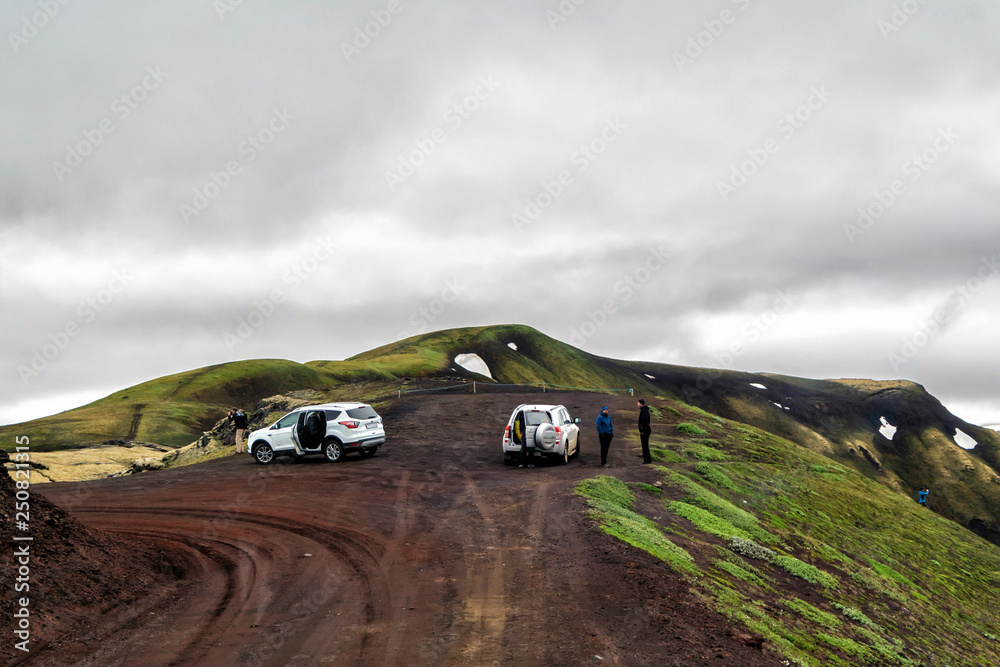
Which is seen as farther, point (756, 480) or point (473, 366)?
point (473, 366)

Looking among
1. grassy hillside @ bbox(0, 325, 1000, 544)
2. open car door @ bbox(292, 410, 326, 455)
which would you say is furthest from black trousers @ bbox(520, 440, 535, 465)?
grassy hillside @ bbox(0, 325, 1000, 544)

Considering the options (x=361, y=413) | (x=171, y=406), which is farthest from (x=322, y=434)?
(x=171, y=406)

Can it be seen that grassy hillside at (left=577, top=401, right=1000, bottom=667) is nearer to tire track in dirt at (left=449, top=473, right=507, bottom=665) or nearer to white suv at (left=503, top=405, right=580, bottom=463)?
tire track in dirt at (left=449, top=473, right=507, bottom=665)

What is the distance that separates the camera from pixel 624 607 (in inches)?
331

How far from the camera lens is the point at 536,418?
2197 cm

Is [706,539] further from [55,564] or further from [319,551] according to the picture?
[55,564]

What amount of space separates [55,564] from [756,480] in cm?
2219

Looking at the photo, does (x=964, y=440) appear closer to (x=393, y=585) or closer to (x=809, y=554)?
(x=809, y=554)

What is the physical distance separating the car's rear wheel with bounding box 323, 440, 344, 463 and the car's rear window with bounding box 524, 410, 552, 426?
290 inches

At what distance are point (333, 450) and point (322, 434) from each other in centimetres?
75

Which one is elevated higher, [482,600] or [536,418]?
[536,418]

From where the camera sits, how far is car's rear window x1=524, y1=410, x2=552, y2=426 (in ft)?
71.6

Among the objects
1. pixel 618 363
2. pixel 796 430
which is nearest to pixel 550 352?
pixel 618 363

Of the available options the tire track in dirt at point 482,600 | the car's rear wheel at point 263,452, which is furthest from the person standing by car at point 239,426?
the tire track in dirt at point 482,600
